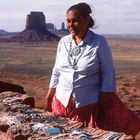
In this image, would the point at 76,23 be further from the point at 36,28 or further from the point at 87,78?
the point at 36,28

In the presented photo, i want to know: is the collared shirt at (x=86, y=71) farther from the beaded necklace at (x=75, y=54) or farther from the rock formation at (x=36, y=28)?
the rock formation at (x=36, y=28)

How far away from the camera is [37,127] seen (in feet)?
10.5

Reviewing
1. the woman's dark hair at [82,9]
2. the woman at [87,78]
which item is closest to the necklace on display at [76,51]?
the woman at [87,78]

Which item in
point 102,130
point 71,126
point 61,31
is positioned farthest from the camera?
point 61,31

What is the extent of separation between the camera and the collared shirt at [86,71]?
10.3 feet

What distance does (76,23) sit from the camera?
3.24 m

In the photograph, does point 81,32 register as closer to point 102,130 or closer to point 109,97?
point 109,97

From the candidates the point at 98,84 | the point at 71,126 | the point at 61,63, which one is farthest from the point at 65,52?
the point at 71,126

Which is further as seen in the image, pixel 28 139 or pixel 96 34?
pixel 96 34

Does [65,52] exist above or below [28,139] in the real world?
above

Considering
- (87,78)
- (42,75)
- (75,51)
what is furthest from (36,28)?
(87,78)

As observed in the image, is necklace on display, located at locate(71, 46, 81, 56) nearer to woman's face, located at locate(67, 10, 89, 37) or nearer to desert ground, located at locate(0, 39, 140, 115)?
woman's face, located at locate(67, 10, 89, 37)

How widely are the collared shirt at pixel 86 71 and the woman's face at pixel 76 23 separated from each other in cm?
5

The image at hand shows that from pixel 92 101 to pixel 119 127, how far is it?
0.28m
